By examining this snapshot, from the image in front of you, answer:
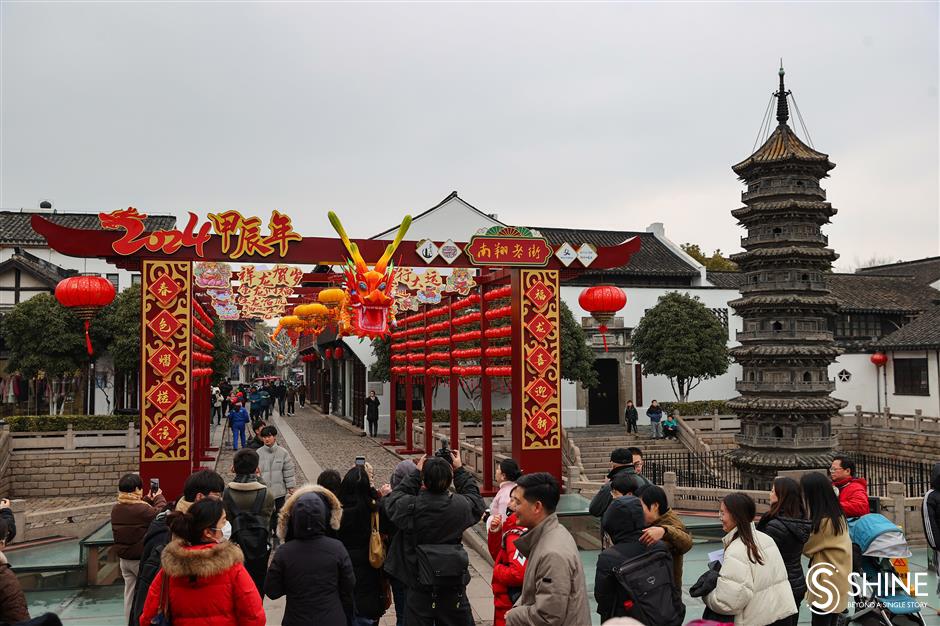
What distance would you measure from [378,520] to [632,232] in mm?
33094

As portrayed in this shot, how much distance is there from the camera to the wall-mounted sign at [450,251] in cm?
1146

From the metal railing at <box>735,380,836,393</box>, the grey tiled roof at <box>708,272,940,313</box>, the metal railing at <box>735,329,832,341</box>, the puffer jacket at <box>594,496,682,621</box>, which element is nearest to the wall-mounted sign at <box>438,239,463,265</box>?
the metal railing at <box>735,329,832,341</box>

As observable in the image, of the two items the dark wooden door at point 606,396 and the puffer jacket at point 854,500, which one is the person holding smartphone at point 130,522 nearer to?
the puffer jacket at point 854,500

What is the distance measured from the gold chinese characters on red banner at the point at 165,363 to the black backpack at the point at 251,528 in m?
5.24

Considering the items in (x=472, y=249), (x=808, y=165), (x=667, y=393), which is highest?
(x=808, y=165)

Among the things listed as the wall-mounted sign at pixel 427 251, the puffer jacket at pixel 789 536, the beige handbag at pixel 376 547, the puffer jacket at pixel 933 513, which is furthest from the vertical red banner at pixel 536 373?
the puffer jacket at pixel 789 536

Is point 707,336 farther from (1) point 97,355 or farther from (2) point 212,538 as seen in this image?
(2) point 212,538

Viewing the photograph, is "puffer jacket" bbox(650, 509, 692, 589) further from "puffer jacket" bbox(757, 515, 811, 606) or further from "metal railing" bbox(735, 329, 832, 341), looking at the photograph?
"metal railing" bbox(735, 329, 832, 341)

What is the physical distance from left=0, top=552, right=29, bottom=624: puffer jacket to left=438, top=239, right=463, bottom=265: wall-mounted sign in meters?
8.31

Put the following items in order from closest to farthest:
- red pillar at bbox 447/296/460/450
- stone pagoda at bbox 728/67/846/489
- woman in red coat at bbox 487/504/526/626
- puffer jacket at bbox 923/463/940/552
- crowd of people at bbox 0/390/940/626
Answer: crowd of people at bbox 0/390/940/626
woman in red coat at bbox 487/504/526/626
puffer jacket at bbox 923/463/940/552
stone pagoda at bbox 728/67/846/489
red pillar at bbox 447/296/460/450

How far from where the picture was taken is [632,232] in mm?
36500

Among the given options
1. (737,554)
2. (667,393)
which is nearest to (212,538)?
(737,554)

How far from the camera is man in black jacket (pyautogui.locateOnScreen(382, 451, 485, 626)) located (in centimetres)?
472

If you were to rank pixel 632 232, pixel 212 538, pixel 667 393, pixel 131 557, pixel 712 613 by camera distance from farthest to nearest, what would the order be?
pixel 632 232 < pixel 667 393 < pixel 131 557 < pixel 712 613 < pixel 212 538
